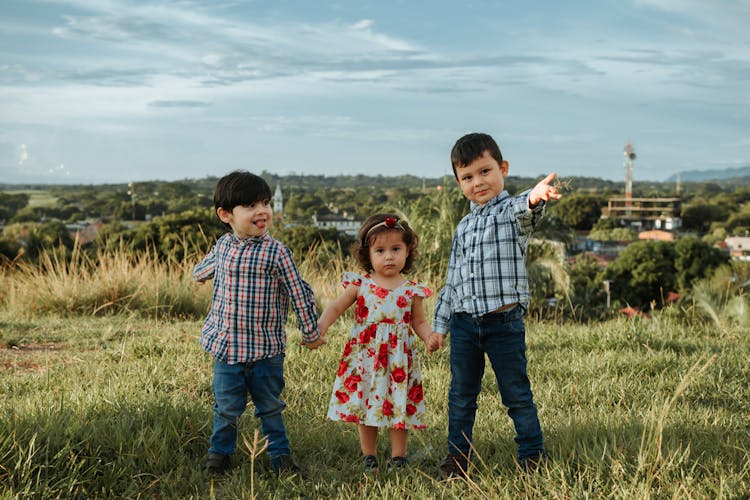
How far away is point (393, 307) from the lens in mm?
3416

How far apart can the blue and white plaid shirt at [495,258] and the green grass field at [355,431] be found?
28.1 inches

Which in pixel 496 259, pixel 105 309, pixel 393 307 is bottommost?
pixel 105 309

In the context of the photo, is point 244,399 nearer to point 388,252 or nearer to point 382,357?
point 382,357

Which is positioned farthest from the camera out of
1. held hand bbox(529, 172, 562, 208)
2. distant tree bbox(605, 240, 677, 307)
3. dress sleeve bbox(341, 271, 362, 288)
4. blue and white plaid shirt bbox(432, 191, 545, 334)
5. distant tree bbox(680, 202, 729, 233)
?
distant tree bbox(680, 202, 729, 233)

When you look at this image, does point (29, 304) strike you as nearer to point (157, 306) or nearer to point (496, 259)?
point (157, 306)

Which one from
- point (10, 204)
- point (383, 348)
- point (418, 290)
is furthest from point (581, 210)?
point (383, 348)

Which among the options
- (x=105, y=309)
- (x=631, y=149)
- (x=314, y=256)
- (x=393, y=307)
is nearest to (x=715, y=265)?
(x=314, y=256)

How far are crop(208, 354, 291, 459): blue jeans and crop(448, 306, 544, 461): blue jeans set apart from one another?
80cm

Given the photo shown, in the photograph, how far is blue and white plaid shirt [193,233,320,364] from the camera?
323cm

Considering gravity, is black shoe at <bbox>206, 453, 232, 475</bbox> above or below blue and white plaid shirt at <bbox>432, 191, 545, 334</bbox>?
below

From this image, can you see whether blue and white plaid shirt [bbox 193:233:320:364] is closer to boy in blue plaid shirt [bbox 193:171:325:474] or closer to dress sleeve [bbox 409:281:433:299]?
boy in blue plaid shirt [bbox 193:171:325:474]

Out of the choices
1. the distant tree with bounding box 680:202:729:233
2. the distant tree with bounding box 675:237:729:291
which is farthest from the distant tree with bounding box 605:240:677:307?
the distant tree with bounding box 680:202:729:233

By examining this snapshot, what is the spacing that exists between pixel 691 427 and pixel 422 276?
5.54 m

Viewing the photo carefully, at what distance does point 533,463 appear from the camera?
10.5ft
